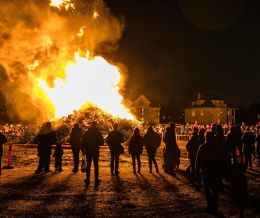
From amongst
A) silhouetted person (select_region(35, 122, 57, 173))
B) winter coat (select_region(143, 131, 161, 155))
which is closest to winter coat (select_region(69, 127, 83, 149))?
silhouetted person (select_region(35, 122, 57, 173))

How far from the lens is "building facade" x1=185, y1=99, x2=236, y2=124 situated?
85750 millimetres

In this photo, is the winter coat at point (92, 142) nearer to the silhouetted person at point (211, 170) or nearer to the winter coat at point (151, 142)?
the winter coat at point (151, 142)

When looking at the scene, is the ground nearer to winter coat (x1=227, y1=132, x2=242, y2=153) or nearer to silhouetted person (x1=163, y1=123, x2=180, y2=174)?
silhouetted person (x1=163, y1=123, x2=180, y2=174)

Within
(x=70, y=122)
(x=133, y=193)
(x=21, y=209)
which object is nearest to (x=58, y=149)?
(x=133, y=193)

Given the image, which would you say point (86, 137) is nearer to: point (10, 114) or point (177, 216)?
point (177, 216)

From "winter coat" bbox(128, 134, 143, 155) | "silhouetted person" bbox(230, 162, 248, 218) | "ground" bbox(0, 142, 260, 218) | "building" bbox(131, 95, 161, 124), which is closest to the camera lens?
"silhouetted person" bbox(230, 162, 248, 218)

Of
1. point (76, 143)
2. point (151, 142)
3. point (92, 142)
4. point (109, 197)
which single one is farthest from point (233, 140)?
point (109, 197)

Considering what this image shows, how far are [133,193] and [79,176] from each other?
366cm

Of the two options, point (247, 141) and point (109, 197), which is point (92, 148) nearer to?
point (109, 197)

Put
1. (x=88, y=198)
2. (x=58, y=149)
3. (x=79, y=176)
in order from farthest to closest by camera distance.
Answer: (x=58, y=149) → (x=79, y=176) → (x=88, y=198)

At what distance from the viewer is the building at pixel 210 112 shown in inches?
3376

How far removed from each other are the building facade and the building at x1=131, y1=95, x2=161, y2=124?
9.15 m

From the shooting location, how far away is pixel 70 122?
33.7 m

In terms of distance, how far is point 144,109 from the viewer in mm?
89188
